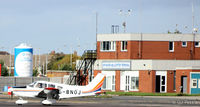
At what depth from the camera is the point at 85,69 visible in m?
73.7

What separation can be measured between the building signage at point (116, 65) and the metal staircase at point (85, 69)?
2.56 metres

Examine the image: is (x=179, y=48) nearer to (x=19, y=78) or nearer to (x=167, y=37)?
(x=167, y=37)

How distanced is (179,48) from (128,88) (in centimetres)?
903

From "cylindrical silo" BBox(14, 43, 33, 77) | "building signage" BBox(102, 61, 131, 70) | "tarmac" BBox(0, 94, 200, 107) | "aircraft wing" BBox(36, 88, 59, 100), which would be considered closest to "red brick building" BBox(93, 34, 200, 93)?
"building signage" BBox(102, 61, 131, 70)

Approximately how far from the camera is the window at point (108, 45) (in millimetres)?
71569

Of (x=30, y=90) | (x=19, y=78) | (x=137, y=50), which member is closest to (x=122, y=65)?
(x=137, y=50)

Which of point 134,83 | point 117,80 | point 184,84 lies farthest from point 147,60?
point 184,84

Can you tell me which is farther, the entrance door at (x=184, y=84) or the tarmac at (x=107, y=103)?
the entrance door at (x=184, y=84)

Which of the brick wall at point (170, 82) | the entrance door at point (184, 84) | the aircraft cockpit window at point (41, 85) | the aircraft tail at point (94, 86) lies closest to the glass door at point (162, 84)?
the brick wall at point (170, 82)

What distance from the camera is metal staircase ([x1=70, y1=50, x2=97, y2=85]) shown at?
73.5 m

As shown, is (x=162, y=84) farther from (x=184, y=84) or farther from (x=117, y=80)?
(x=117, y=80)

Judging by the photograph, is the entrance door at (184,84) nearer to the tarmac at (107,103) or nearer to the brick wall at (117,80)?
the brick wall at (117,80)

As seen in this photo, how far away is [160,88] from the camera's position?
68.2 metres

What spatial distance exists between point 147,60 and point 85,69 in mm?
10082
